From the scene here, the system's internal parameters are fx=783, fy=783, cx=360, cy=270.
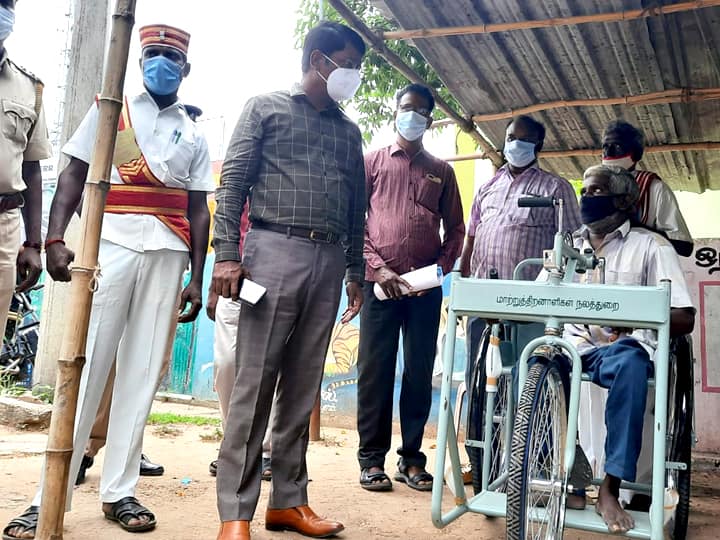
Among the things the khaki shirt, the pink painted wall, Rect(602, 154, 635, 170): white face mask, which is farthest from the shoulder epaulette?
the pink painted wall

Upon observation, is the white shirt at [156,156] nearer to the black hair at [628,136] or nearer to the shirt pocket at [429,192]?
the shirt pocket at [429,192]

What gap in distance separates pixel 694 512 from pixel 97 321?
10.6ft

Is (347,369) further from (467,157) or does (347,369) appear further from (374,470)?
(374,470)

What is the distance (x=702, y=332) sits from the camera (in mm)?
6176

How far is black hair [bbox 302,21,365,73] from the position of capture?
11.0ft

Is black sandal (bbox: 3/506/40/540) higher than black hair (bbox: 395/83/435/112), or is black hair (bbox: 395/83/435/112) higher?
black hair (bbox: 395/83/435/112)

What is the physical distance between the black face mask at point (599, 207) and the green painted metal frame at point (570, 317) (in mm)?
908

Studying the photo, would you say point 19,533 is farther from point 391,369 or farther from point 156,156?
point 391,369

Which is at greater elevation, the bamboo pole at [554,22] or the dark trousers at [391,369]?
the bamboo pole at [554,22]

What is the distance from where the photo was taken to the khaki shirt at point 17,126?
3121mm

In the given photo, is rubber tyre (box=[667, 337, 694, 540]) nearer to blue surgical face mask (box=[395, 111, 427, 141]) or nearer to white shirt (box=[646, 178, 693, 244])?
white shirt (box=[646, 178, 693, 244])

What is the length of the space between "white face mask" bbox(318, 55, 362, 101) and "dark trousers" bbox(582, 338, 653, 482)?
5.12 feet

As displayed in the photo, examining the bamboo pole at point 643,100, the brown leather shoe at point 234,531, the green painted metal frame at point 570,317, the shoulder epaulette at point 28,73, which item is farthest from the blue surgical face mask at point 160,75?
the bamboo pole at point 643,100

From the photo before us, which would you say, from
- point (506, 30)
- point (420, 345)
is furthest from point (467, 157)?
point (420, 345)
